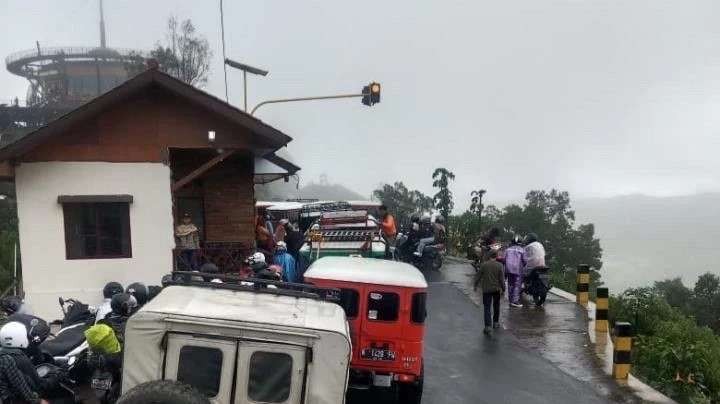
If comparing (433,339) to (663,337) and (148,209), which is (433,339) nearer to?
(663,337)

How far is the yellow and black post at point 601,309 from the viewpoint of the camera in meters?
10.8

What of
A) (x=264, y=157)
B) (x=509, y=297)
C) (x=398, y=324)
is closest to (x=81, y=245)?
(x=264, y=157)

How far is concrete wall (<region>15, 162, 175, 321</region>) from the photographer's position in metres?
11.8

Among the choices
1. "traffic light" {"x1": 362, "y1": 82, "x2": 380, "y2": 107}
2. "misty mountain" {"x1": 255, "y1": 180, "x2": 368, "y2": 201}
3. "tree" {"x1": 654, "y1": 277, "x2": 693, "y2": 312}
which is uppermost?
"traffic light" {"x1": 362, "y1": 82, "x2": 380, "y2": 107}

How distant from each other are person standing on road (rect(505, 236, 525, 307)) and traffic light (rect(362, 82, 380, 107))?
6.31m

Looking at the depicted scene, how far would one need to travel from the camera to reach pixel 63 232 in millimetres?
11977

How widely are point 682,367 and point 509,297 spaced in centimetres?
424

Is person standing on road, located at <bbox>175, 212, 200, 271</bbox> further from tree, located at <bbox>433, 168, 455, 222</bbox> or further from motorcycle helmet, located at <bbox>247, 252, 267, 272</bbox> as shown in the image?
tree, located at <bbox>433, 168, 455, 222</bbox>

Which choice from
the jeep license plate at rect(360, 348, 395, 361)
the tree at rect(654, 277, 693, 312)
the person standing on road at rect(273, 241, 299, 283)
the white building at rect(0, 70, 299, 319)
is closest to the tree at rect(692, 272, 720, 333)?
the tree at rect(654, 277, 693, 312)

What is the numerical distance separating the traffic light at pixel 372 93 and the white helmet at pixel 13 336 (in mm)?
12570

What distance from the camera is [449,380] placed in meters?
8.82

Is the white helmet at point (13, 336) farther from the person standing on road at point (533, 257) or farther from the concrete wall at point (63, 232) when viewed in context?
the person standing on road at point (533, 257)

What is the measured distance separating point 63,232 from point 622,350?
10.9 m

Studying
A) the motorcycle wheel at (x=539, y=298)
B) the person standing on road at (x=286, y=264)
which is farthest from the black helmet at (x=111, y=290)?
the motorcycle wheel at (x=539, y=298)
